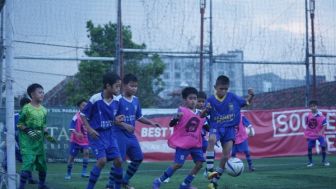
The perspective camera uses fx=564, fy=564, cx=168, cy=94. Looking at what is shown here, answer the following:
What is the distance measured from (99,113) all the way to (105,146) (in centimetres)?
51

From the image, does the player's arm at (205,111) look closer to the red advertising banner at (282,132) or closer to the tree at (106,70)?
the tree at (106,70)

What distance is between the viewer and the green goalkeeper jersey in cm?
941

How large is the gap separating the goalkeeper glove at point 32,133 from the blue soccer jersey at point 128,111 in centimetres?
134

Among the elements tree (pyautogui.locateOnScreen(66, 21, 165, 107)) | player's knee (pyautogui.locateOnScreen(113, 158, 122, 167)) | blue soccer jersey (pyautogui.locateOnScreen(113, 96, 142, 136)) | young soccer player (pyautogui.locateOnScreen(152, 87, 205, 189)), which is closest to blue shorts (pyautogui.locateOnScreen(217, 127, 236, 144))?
young soccer player (pyautogui.locateOnScreen(152, 87, 205, 189))

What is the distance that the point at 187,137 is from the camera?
970cm

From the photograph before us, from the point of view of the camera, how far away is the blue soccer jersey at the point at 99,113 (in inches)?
338

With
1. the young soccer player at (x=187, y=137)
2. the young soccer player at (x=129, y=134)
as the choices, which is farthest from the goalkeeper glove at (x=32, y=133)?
the young soccer player at (x=187, y=137)

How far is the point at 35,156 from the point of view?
9430 mm

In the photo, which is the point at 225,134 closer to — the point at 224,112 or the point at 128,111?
the point at 224,112

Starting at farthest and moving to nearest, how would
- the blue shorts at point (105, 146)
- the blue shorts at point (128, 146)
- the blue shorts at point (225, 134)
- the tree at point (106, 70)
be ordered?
1. the tree at point (106, 70)
2. the blue shorts at point (225, 134)
3. the blue shorts at point (128, 146)
4. the blue shorts at point (105, 146)

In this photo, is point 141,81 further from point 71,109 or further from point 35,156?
point 35,156

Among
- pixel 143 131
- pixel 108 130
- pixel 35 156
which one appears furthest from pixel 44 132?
pixel 143 131

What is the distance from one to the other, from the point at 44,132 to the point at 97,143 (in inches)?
63.2

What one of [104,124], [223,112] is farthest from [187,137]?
[104,124]
